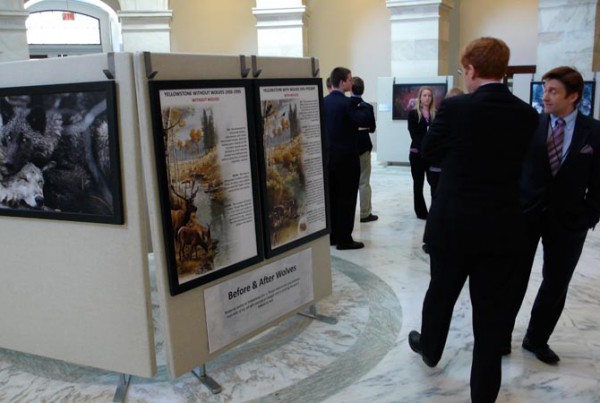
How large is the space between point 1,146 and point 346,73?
11.1ft

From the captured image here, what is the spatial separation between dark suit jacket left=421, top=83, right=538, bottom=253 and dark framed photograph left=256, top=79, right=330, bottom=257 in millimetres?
1230

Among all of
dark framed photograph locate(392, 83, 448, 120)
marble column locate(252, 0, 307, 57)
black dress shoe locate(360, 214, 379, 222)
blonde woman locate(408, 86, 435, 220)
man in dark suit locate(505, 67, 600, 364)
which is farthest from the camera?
marble column locate(252, 0, 307, 57)

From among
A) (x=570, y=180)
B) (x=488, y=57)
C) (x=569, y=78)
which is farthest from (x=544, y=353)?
(x=488, y=57)

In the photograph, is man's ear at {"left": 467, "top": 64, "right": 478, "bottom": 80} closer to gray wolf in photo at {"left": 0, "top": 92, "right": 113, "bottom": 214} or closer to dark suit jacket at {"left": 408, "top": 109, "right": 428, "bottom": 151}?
gray wolf in photo at {"left": 0, "top": 92, "right": 113, "bottom": 214}

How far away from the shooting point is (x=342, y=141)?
586cm

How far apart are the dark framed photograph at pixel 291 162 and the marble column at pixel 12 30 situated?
6802mm

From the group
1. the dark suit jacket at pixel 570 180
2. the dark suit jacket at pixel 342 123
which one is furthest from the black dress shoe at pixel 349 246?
the dark suit jacket at pixel 570 180

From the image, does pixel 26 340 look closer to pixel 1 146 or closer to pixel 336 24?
pixel 1 146

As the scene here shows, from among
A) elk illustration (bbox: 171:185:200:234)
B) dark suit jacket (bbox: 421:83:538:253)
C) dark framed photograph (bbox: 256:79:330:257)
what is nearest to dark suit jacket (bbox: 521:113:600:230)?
dark suit jacket (bbox: 421:83:538:253)

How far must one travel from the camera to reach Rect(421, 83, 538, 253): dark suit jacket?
2.74 meters

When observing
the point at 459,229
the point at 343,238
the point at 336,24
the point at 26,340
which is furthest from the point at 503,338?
the point at 336,24

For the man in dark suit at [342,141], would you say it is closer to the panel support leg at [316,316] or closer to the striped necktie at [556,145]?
the panel support leg at [316,316]

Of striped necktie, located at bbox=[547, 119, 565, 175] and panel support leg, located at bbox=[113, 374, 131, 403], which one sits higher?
striped necktie, located at bbox=[547, 119, 565, 175]

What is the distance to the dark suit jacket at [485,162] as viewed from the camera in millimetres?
2740
